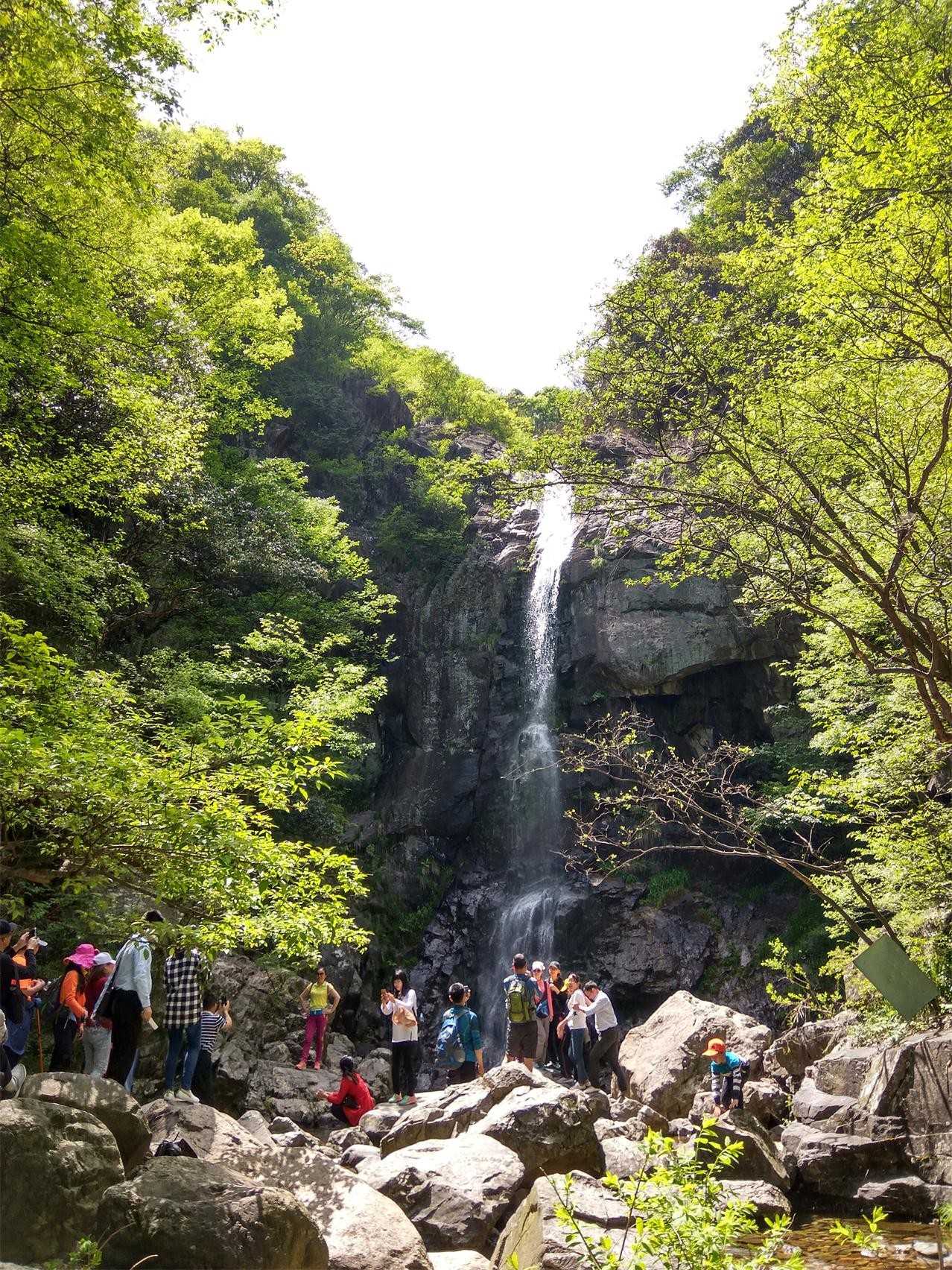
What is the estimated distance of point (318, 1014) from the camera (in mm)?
12773

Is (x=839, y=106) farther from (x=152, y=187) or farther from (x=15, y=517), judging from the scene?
(x=15, y=517)

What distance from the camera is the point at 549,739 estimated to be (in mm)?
23328

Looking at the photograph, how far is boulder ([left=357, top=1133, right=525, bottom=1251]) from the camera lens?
6.52 m

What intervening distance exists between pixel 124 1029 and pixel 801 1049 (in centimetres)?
930

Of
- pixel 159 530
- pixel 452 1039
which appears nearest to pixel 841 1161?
pixel 452 1039

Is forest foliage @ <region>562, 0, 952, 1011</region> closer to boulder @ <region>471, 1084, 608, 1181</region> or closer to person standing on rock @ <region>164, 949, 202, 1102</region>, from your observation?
boulder @ <region>471, 1084, 608, 1181</region>

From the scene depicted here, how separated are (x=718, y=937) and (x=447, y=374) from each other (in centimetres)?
2290

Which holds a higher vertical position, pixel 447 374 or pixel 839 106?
pixel 447 374

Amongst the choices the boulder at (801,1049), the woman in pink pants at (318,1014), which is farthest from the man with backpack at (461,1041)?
the boulder at (801,1049)

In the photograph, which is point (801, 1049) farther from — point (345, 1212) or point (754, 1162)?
point (345, 1212)

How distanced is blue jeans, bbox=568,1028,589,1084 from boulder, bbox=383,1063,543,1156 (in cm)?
187

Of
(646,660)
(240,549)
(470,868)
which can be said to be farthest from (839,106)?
(470,868)

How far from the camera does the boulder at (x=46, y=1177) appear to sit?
4.38m

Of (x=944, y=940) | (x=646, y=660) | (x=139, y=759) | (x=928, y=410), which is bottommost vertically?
(x=944, y=940)
